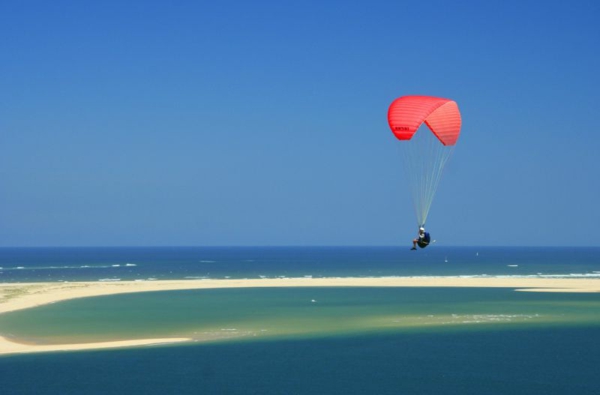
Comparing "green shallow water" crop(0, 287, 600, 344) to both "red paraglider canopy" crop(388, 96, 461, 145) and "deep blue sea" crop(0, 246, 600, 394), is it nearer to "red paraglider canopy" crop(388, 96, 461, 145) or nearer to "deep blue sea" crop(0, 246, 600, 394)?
"deep blue sea" crop(0, 246, 600, 394)

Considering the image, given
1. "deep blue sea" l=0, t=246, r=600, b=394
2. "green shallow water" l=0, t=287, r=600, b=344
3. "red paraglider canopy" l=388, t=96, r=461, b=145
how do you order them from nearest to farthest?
"deep blue sea" l=0, t=246, r=600, b=394
"red paraglider canopy" l=388, t=96, r=461, b=145
"green shallow water" l=0, t=287, r=600, b=344

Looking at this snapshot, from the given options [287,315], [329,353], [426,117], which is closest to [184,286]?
[287,315]

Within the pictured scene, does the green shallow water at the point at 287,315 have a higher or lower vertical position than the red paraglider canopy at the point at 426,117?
lower

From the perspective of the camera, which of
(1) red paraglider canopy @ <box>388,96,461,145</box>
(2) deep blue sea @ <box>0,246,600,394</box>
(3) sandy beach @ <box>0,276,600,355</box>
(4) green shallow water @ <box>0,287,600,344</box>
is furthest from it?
(3) sandy beach @ <box>0,276,600,355</box>

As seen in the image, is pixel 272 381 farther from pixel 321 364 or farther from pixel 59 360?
pixel 59 360

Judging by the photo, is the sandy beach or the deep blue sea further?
the sandy beach

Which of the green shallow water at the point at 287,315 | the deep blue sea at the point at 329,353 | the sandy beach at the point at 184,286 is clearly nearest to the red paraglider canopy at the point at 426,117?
the deep blue sea at the point at 329,353

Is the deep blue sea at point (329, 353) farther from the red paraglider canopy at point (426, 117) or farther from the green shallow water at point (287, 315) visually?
the red paraglider canopy at point (426, 117)

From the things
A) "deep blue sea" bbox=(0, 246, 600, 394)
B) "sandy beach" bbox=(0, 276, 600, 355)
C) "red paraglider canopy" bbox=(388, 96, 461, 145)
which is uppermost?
"red paraglider canopy" bbox=(388, 96, 461, 145)

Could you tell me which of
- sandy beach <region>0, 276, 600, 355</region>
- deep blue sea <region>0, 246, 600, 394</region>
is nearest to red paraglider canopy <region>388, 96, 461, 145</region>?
deep blue sea <region>0, 246, 600, 394</region>
